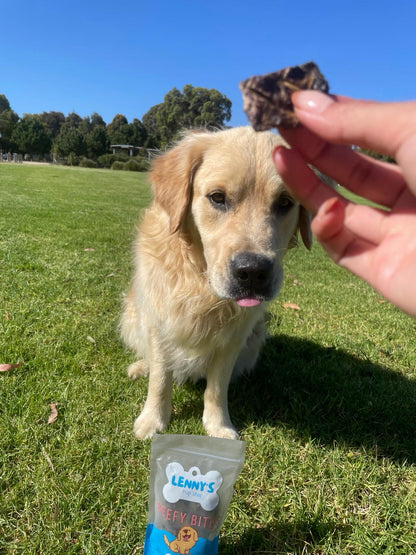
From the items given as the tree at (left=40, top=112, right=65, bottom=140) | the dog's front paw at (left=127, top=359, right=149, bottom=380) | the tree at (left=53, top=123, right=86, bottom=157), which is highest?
the tree at (left=40, top=112, right=65, bottom=140)

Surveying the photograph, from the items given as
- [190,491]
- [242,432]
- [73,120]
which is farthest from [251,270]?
[73,120]

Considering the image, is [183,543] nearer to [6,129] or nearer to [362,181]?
[362,181]

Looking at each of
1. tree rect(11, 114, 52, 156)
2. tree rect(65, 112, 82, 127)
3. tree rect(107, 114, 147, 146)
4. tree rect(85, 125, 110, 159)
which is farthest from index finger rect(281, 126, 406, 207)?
tree rect(65, 112, 82, 127)

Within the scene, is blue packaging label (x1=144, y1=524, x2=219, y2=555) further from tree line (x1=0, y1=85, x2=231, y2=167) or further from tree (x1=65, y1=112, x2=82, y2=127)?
tree (x1=65, y1=112, x2=82, y2=127)

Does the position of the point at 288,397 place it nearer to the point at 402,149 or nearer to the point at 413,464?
the point at 413,464

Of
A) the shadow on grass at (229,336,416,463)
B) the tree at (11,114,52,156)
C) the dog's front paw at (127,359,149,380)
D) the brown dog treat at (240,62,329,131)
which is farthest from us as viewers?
the tree at (11,114,52,156)

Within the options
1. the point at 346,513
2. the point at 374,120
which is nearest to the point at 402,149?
the point at 374,120
